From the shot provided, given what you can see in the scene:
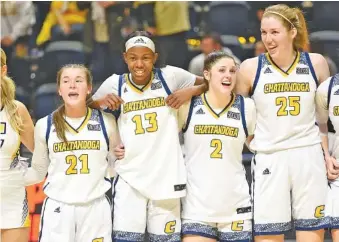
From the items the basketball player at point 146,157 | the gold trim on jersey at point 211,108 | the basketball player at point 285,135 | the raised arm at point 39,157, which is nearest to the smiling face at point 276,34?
the basketball player at point 285,135

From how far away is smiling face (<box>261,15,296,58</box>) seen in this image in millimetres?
3654

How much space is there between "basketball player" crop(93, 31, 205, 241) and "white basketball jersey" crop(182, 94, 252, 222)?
8 centimetres

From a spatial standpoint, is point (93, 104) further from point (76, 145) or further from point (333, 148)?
point (333, 148)

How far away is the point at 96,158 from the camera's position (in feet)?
11.9

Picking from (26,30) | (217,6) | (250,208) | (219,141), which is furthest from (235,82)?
(26,30)

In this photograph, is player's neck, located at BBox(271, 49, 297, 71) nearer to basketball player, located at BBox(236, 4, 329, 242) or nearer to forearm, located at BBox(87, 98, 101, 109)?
basketball player, located at BBox(236, 4, 329, 242)

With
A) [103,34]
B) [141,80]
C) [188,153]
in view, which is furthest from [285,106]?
[103,34]

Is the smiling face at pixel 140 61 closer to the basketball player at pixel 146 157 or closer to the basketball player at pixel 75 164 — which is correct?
the basketball player at pixel 146 157

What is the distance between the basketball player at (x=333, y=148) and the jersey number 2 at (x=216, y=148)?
645 millimetres

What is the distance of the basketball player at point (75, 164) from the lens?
354cm

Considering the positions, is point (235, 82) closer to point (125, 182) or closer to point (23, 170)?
point (125, 182)

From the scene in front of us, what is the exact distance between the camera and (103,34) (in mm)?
5922

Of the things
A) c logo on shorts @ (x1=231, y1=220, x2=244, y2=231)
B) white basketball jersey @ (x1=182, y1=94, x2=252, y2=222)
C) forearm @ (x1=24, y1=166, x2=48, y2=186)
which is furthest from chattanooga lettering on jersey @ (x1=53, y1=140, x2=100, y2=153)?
c logo on shorts @ (x1=231, y1=220, x2=244, y2=231)

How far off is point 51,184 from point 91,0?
2.78 metres
